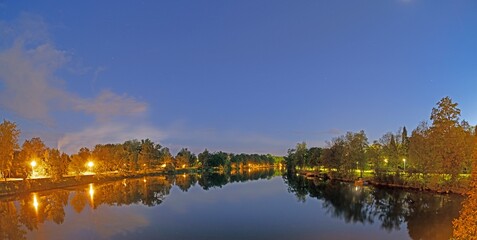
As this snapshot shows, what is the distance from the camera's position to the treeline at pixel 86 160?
42.4 metres

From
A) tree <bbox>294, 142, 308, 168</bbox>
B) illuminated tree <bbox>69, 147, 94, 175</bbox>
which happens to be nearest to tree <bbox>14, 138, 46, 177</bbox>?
illuminated tree <bbox>69, 147, 94, 175</bbox>

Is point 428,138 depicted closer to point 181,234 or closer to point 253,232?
point 253,232

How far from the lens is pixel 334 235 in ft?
61.5

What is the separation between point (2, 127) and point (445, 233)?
4798 cm

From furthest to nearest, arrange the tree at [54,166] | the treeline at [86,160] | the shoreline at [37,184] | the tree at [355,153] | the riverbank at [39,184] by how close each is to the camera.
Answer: the tree at [355,153] → the tree at [54,166] → the treeline at [86,160] → the riverbank at [39,184] → the shoreline at [37,184]

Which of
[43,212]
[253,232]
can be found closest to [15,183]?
[43,212]

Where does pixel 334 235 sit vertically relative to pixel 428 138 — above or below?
below

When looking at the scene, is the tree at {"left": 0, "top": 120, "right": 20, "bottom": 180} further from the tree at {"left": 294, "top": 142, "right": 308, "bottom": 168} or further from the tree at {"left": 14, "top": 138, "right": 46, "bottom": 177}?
the tree at {"left": 294, "top": 142, "right": 308, "bottom": 168}

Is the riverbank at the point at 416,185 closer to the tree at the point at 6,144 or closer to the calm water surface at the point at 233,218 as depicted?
the calm water surface at the point at 233,218

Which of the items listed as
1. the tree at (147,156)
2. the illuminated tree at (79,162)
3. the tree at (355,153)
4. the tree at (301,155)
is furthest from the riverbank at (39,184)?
the tree at (301,155)

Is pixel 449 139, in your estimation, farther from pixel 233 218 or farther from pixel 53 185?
pixel 53 185

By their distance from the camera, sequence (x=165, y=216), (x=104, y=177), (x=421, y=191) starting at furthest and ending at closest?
(x=104, y=177) < (x=421, y=191) < (x=165, y=216)

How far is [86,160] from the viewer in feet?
229

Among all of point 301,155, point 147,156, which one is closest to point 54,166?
point 147,156
